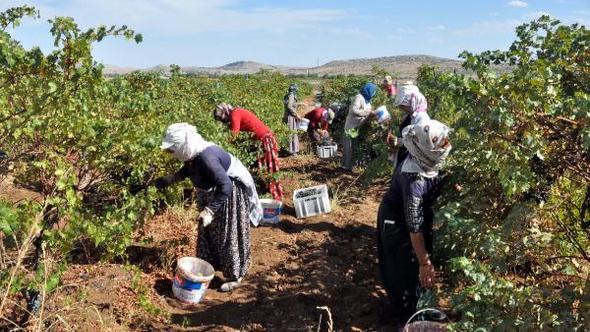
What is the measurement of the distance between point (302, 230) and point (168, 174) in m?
1.90

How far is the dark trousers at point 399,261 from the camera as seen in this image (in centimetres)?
341

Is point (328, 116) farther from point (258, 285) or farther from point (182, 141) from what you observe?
point (182, 141)

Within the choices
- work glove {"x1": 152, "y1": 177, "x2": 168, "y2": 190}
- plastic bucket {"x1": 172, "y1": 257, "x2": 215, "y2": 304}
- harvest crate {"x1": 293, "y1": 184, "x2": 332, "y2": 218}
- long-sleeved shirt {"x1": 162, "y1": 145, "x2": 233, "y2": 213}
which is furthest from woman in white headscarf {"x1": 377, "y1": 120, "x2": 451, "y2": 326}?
harvest crate {"x1": 293, "y1": 184, "x2": 332, "y2": 218}

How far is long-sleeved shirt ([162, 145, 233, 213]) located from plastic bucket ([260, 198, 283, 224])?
1.66 meters

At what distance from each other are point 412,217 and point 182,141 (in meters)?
1.63

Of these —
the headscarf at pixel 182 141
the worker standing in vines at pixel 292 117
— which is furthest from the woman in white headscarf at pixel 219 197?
the worker standing in vines at pixel 292 117

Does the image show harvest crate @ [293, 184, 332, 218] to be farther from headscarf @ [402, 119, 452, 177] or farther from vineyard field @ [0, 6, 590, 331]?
headscarf @ [402, 119, 452, 177]

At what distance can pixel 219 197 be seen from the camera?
398 centimetres

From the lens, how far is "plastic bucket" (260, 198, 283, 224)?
576 cm

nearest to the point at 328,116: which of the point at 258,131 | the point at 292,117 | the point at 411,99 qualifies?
the point at 292,117

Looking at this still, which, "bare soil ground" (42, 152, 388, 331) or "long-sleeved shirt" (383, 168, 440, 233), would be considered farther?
"bare soil ground" (42, 152, 388, 331)

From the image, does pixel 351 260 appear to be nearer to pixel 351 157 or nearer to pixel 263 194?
pixel 263 194

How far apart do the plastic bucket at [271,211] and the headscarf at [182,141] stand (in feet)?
6.64

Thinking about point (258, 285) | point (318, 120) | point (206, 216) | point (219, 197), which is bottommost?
point (258, 285)
